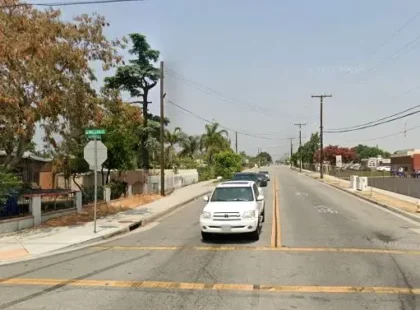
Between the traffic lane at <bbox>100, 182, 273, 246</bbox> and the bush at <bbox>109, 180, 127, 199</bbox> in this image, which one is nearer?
the traffic lane at <bbox>100, 182, 273, 246</bbox>

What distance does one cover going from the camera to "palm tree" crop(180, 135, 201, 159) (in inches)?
3036

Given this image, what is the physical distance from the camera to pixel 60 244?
1388cm

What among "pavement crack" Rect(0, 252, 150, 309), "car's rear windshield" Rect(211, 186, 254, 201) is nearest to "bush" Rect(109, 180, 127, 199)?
"car's rear windshield" Rect(211, 186, 254, 201)

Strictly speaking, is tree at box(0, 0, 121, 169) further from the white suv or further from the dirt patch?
the white suv

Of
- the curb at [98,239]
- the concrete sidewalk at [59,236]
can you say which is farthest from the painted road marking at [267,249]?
the concrete sidewalk at [59,236]

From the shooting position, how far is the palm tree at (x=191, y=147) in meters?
77.1

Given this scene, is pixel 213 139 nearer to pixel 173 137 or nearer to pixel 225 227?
pixel 173 137

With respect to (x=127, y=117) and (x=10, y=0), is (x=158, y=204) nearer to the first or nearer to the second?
(x=127, y=117)

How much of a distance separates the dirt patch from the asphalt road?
12.9 ft

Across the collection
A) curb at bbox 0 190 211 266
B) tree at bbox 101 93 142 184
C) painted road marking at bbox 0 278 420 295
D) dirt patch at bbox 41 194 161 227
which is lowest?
curb at bbox 0 190 211 266

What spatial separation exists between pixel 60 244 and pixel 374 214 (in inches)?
544

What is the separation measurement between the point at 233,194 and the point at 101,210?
966cm

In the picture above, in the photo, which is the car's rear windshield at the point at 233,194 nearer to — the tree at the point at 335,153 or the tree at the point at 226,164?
the tree at the point at 226,164

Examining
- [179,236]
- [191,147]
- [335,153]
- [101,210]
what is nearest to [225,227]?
[179,236]
